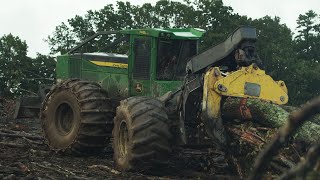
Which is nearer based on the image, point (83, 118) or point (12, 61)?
point (83, 118)

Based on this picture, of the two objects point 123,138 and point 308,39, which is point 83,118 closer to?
point 123,138

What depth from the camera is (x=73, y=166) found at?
26.1 ft

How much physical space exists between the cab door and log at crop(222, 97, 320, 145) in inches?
104

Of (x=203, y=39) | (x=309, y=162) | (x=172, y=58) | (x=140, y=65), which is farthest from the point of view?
(x=203, y=39)

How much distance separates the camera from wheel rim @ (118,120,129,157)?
25.7 feet

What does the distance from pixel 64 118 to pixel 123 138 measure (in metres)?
2.41

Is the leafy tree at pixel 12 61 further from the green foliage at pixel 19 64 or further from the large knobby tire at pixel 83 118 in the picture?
the large knobby tire at pixel 83 118

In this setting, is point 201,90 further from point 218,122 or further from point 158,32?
point 158,32

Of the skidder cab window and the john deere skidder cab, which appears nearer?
the john deere skidder cab

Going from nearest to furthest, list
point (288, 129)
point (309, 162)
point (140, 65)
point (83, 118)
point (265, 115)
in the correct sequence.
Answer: point (309, 162) < point (288, 129) < point (265, 115) < point (83, 118) < point (140, 65)

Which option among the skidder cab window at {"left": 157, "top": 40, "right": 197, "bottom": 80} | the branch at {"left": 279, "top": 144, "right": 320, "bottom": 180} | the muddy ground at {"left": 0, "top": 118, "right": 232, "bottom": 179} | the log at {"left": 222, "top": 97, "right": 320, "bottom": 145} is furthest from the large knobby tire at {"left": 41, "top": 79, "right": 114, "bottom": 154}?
the branch at {"left": 279, "top": 144, "right": 320, "bottom": 180}

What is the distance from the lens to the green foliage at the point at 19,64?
41578mm

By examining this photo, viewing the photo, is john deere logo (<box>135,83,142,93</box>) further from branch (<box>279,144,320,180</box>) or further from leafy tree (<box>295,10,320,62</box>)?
leafy tree (<box>295,10,320,62</box>)

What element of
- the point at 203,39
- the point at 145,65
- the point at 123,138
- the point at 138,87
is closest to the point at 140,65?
the point at 145,65
